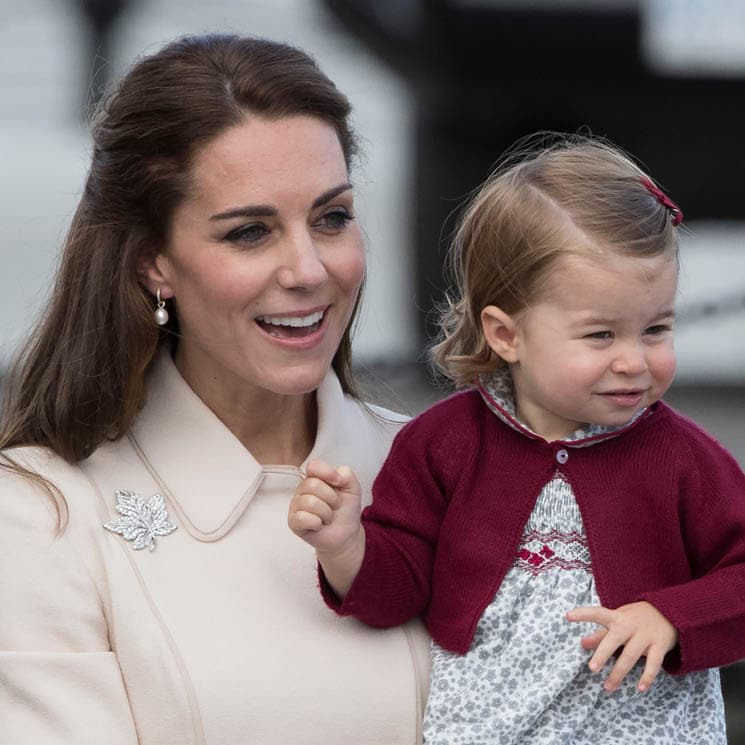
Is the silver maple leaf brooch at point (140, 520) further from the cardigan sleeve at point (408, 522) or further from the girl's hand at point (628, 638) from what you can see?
the girl's hand at point (628, 638)

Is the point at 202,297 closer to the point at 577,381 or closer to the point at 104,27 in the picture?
the point at 577,381

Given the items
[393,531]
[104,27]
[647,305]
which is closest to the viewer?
[647,305]

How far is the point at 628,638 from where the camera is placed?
83.0 inches

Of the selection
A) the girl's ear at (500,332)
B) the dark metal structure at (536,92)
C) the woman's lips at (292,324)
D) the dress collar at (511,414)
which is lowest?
the dress collar at (511,414)

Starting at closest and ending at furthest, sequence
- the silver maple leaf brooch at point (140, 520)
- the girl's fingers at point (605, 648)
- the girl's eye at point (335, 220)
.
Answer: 1. the girl's fingers at point (605, 648)
2. the silver maple leaf brooch at point (140, 520)
3. the girl's eye at point (335, 220)

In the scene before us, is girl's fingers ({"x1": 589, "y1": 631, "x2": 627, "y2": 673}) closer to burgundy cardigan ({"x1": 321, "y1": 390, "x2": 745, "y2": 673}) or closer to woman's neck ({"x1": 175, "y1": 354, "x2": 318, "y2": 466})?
burgundy cardigan ({"x1": 321, "y1": 390, "x2": 745, "y2": 673})

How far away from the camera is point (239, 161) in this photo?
2.34 m

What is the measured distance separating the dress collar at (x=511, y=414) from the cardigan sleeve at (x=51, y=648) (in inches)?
23.2

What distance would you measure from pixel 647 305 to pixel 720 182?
12.1ft

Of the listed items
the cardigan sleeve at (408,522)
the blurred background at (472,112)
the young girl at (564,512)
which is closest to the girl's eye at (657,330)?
the young girl at (564,512)

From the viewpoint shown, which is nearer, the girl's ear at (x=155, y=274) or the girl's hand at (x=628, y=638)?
the girl's hand at (x=628, y=638)

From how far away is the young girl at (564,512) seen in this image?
2145 millimetres

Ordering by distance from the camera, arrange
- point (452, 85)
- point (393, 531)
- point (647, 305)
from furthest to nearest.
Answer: point (452, 85) < point (393, 531) < point (647, 305)

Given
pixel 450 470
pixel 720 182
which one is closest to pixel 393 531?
pixel 450 470
